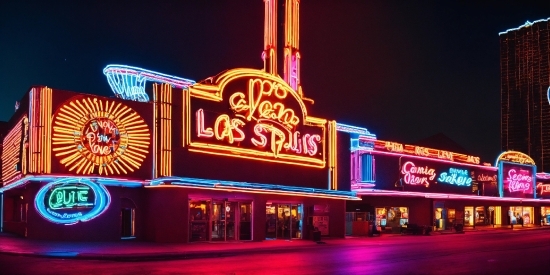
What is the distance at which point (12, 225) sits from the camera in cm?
4009

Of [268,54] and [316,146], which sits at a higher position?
[268,54]

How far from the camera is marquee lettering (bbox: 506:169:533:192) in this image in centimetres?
6686

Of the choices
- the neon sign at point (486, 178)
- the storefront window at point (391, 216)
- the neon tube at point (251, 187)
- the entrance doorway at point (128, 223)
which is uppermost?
the neon sign at point (486, 178)

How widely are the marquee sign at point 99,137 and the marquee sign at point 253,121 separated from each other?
2.84 m

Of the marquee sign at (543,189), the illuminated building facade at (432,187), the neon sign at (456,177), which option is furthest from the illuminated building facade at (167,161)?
the marquee sign at (543,189)

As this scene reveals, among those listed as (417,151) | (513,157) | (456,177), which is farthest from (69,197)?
(513,157)

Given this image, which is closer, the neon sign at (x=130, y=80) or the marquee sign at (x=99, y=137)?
the marquee sign at (x=99, y=137)

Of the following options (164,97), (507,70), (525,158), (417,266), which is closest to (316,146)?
(164,97)

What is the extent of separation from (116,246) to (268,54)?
18.4 metres

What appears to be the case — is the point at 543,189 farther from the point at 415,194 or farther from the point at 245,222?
the point at 245,222

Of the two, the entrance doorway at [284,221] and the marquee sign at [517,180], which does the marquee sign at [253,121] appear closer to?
the entrance doorway at [284,221]

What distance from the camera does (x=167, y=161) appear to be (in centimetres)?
3191

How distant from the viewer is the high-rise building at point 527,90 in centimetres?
15250

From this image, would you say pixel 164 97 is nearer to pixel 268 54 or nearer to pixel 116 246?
pixel 116 246
